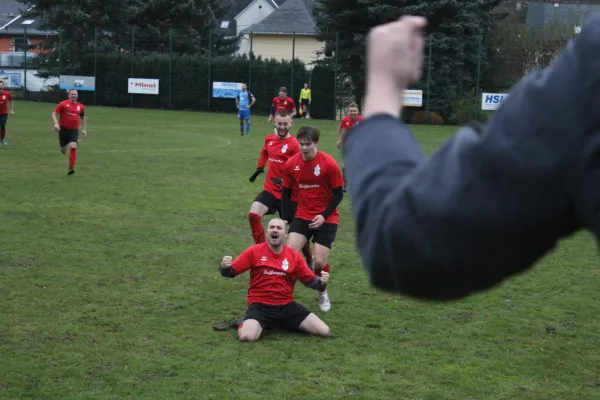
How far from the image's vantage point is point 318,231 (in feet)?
35.7

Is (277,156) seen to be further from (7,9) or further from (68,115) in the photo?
(7,9)

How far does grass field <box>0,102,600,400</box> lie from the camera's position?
7.44m

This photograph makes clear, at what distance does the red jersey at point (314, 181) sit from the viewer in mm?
10969

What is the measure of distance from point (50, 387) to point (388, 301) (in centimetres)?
438

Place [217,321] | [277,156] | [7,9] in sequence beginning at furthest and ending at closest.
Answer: [7,9] → [277,156] → [217,321]

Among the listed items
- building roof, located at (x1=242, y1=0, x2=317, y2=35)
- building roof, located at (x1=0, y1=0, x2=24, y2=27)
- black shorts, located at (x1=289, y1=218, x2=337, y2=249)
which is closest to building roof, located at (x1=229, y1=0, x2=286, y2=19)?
building roof, located at (x1=0, y1=0, x2=24, y2=27)

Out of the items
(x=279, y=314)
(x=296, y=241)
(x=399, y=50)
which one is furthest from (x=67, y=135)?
(x=399, y=50)

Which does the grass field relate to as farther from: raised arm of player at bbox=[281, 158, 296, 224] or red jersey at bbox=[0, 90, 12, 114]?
red jersey at bbox=[0, 90, 12, 114]

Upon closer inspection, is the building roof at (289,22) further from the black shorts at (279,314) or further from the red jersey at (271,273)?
the black shorts at (279,314)

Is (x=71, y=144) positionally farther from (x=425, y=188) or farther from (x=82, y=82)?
(x=82, y=82)

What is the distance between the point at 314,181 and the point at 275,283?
2.25 metres

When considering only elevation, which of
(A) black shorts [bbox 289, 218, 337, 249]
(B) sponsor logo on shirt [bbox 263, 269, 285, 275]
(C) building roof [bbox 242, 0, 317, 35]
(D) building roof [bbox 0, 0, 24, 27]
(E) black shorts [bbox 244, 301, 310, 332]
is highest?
(D) building roof [bbox 0, 0, 24, 27]

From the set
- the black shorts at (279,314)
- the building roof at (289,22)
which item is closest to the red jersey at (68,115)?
the black shorts at (279,314)

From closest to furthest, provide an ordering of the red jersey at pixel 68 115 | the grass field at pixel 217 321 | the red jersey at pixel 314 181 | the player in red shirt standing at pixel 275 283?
the grass field at pixel 217 321, the player in red shirt standing at pixel 275 283, the red jersey at pixel 314 181, the red jersey at pixel 68 115
